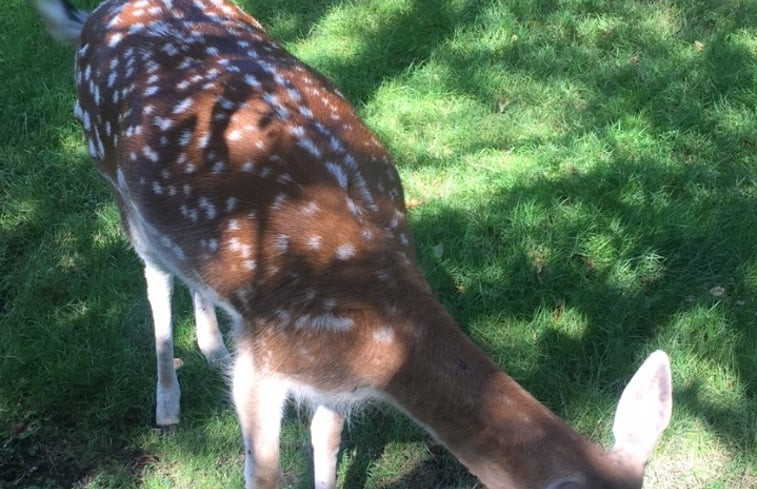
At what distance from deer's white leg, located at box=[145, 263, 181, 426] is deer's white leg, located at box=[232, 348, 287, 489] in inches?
31.0

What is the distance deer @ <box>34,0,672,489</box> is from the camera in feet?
8.50

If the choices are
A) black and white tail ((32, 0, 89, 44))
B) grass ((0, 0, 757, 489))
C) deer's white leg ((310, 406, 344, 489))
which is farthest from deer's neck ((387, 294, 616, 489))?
black and white tail ((32, 0, 89, 44))

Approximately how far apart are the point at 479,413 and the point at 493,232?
6.83ft

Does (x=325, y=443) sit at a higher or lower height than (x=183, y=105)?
lower

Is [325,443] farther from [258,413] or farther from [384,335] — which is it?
[384,335]

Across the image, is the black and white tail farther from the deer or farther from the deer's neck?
the deer's neck

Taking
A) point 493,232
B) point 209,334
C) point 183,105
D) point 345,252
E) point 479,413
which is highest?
point 183,105

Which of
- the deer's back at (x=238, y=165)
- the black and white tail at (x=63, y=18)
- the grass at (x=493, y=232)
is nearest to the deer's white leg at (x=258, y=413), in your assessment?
the deer's back at (x=238, y=165)

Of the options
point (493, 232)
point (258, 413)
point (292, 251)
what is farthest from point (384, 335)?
point (493, 232)

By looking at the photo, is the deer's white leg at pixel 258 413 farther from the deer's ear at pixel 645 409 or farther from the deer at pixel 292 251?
the deer's ear at pixel 645 409

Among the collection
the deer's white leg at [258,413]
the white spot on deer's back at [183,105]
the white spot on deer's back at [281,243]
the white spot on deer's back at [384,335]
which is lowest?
the deer's white leg at [258,413]

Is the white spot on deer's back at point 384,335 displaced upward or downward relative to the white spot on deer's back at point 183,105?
downward

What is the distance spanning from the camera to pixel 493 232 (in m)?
4.60

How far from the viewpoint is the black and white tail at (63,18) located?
14.1ft
